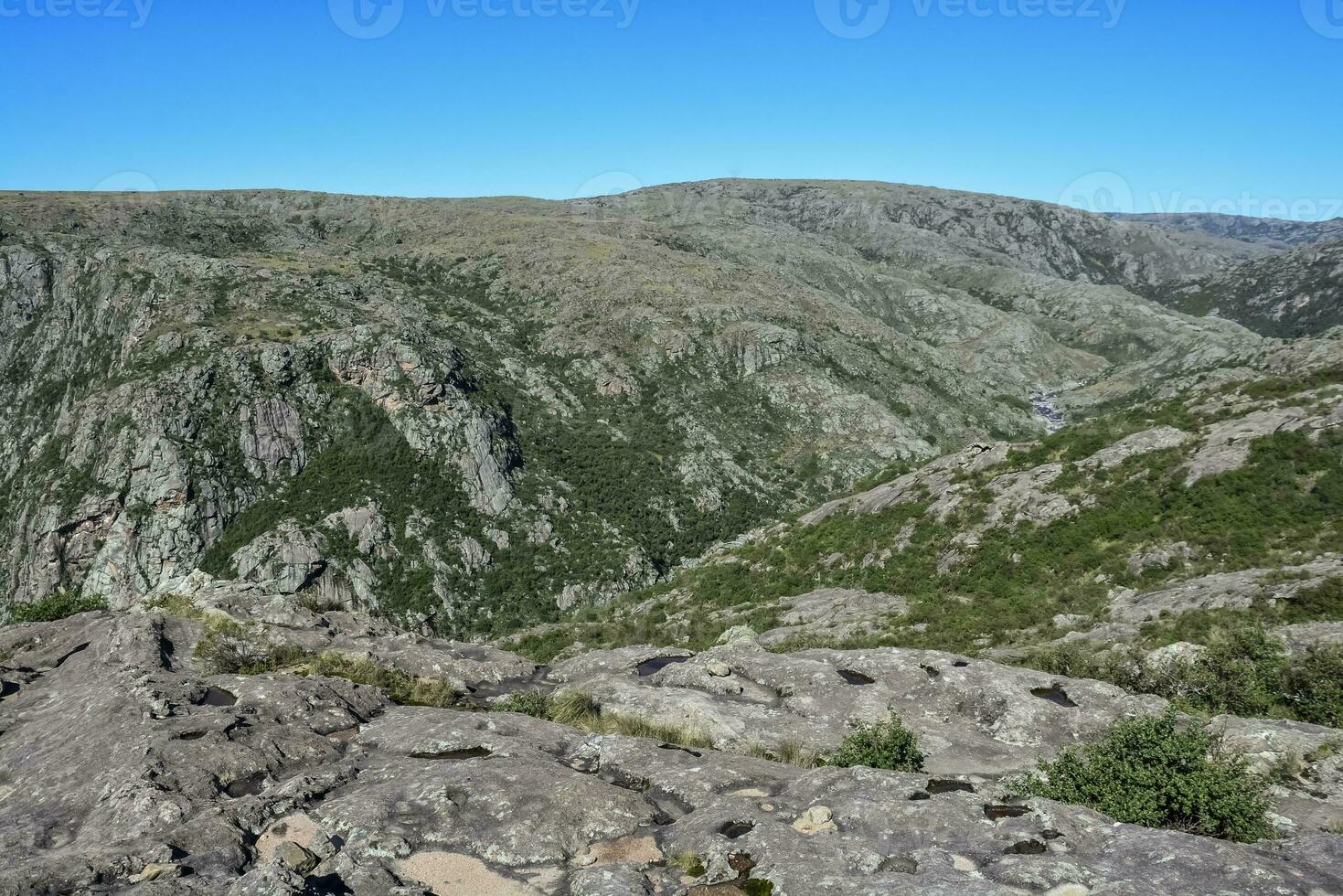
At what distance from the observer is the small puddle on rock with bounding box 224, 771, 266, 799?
1177 cm

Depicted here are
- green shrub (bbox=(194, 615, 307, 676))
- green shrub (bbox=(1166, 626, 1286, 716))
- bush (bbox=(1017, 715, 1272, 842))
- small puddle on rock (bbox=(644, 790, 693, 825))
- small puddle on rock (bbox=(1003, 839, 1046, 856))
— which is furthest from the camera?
green shrub (bbox=(194, 615, 307, 676))

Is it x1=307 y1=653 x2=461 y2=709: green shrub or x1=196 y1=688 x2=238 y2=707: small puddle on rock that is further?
x1=307 y1=653 x2=461 y2=709: green shrub

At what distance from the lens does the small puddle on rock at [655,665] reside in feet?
68.7

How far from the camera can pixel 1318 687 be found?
1552 cm

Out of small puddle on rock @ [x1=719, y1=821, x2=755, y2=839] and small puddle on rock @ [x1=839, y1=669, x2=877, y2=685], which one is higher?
small puddle on rock @ [x1=719, y1=821, x2=755, y2=839]

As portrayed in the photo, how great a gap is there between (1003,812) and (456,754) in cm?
993

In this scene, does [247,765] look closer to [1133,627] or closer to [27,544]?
[1133,627]

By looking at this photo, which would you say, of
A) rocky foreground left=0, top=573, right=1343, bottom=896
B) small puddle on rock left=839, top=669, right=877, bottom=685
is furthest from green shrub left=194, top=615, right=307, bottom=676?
small puddle on rock left=839, top=669, right=877, bottom=685

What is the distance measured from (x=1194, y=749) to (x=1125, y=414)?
35358mm

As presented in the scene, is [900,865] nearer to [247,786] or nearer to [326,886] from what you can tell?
[326,886]

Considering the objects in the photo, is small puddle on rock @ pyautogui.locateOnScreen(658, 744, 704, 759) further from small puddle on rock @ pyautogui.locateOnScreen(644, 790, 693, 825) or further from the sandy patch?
the sandy patch

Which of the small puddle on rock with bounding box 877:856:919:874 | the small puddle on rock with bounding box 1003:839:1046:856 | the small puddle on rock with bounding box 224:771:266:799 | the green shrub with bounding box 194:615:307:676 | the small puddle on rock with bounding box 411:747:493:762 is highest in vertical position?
the small puddle on rock with bounding box 1003:839:1046:856

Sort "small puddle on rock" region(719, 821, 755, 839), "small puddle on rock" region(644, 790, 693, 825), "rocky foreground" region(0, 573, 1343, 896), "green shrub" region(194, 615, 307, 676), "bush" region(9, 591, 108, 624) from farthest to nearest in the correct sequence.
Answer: "bush" region(9, 591, 108, 624)
"green shrub" region(194, 615, 307, 676)
"small puddle on rock" region(644, 790, 693, 825)
"small puddle on rock" region(719, 821, 755, 839)
"rocky foreground" region(0, 573, 1343, 896)

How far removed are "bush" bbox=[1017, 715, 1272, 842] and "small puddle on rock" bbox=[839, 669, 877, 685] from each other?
7.00 m
